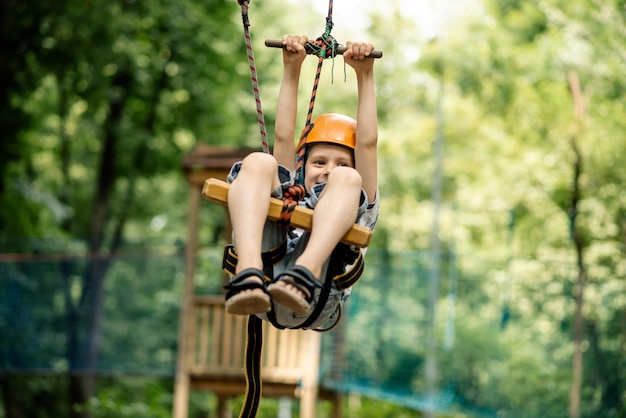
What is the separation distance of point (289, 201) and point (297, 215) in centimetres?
8

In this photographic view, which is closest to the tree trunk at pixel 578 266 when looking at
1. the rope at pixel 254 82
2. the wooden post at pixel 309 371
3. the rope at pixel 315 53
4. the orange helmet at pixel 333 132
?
the wooden post at pixel 309 371

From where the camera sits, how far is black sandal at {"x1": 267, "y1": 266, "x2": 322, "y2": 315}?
359cm

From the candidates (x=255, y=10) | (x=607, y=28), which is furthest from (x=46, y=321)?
(x=607, y=28)

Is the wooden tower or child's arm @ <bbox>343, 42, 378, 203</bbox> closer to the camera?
child's arm @ <bbox>343, 42, 378, 203</bbox>

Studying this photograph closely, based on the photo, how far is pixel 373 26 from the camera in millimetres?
17469

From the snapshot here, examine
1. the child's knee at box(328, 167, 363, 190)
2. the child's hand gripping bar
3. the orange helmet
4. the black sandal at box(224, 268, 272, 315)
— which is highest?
the child's hand gripping bar

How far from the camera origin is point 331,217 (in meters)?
3.79

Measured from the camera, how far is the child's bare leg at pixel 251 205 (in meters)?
3.71

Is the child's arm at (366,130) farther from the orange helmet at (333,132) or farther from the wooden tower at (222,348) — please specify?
the wooden tower at (222,348)

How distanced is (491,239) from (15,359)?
9.23 meters

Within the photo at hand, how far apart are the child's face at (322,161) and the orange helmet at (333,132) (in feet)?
0.10

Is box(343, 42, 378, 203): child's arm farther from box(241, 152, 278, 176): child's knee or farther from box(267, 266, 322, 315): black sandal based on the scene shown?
box(267, 266, 322, 315): black sandal

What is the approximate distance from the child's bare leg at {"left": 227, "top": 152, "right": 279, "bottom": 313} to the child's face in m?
0.46

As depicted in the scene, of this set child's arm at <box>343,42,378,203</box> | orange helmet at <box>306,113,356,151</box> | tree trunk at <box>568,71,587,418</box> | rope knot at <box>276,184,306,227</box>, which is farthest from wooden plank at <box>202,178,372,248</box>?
tree trunk at <box>568,71,587,418</box>
